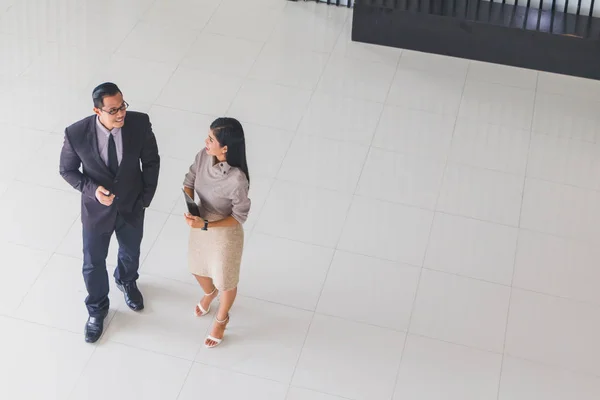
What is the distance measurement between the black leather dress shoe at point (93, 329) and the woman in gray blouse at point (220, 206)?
57cm

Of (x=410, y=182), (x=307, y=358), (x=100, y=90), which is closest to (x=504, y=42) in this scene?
(x=410, y=182)

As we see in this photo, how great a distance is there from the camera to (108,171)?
4258 millimetres

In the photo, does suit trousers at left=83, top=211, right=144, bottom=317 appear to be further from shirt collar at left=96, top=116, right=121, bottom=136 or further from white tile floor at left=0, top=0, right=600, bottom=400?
shirt collar at left=96, top=116, right=121, bottom=136

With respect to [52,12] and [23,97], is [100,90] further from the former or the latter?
[52,12]

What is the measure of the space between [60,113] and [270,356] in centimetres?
252

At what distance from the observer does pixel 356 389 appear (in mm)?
4582

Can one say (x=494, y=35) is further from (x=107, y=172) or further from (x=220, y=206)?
(x=107, y=172)

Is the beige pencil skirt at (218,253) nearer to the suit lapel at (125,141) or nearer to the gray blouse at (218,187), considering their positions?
the gray blouse at (218,187)

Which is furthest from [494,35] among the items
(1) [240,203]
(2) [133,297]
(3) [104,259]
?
(3) [104,259]

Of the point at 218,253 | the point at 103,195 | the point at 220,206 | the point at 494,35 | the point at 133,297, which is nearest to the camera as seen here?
the point at 103,195

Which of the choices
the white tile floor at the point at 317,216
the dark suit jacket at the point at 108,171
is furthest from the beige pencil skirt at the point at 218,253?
the white tile floor at the point at 317,216

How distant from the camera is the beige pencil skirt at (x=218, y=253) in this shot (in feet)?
14.4

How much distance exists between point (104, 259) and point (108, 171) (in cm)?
58

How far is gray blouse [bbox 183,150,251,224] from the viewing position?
4156mm
